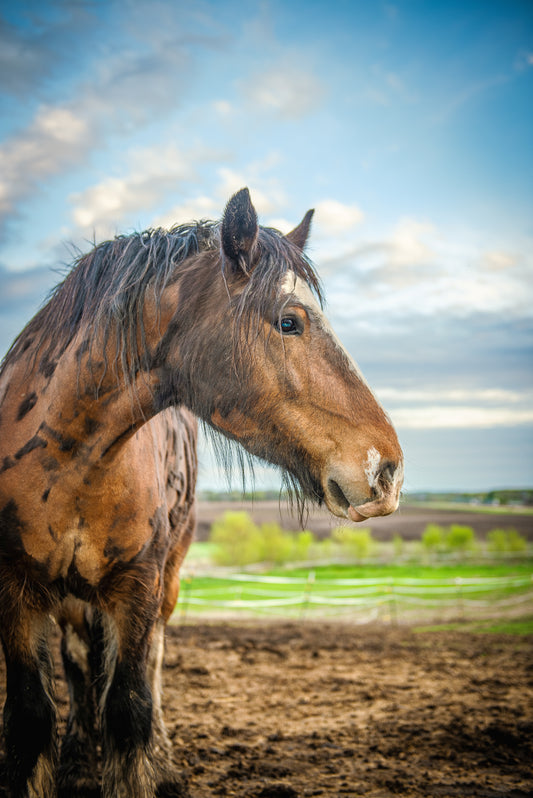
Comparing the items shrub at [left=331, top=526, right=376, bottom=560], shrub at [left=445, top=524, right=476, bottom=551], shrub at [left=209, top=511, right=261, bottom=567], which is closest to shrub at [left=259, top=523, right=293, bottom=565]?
shrub at [left=209, top=511, right=261, bottom=567]

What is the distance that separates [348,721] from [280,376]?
14.6 feet

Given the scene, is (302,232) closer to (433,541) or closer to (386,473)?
(386,473)

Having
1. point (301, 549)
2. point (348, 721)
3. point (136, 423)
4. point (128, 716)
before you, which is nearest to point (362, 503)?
point (136, 423)

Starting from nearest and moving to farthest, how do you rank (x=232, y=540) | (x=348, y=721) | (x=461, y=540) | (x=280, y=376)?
(x=280, y=376)
(x=348, y=721)
(x=232, y=540)
(x=461, y=540)

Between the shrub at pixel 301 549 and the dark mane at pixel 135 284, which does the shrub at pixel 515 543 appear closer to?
the shrub at pixel 301 549

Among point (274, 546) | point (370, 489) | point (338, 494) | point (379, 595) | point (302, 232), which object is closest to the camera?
point (370, 489)

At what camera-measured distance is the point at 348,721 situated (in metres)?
5.17

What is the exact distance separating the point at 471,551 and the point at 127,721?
4848cm

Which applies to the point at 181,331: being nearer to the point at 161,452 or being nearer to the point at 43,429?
the point at 43,429

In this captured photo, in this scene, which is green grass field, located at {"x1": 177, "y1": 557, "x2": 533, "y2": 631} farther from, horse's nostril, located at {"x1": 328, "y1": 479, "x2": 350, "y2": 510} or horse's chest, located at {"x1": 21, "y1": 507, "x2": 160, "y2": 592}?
horse's nostril, located at {"x1": 328, "y1": 479, "x2": 350, "y2": 510}

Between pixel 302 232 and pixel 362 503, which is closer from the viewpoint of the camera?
pixel 362 503

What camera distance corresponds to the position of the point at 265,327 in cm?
224

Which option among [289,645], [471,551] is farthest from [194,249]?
[471,551]

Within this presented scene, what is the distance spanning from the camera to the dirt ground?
144 inches
